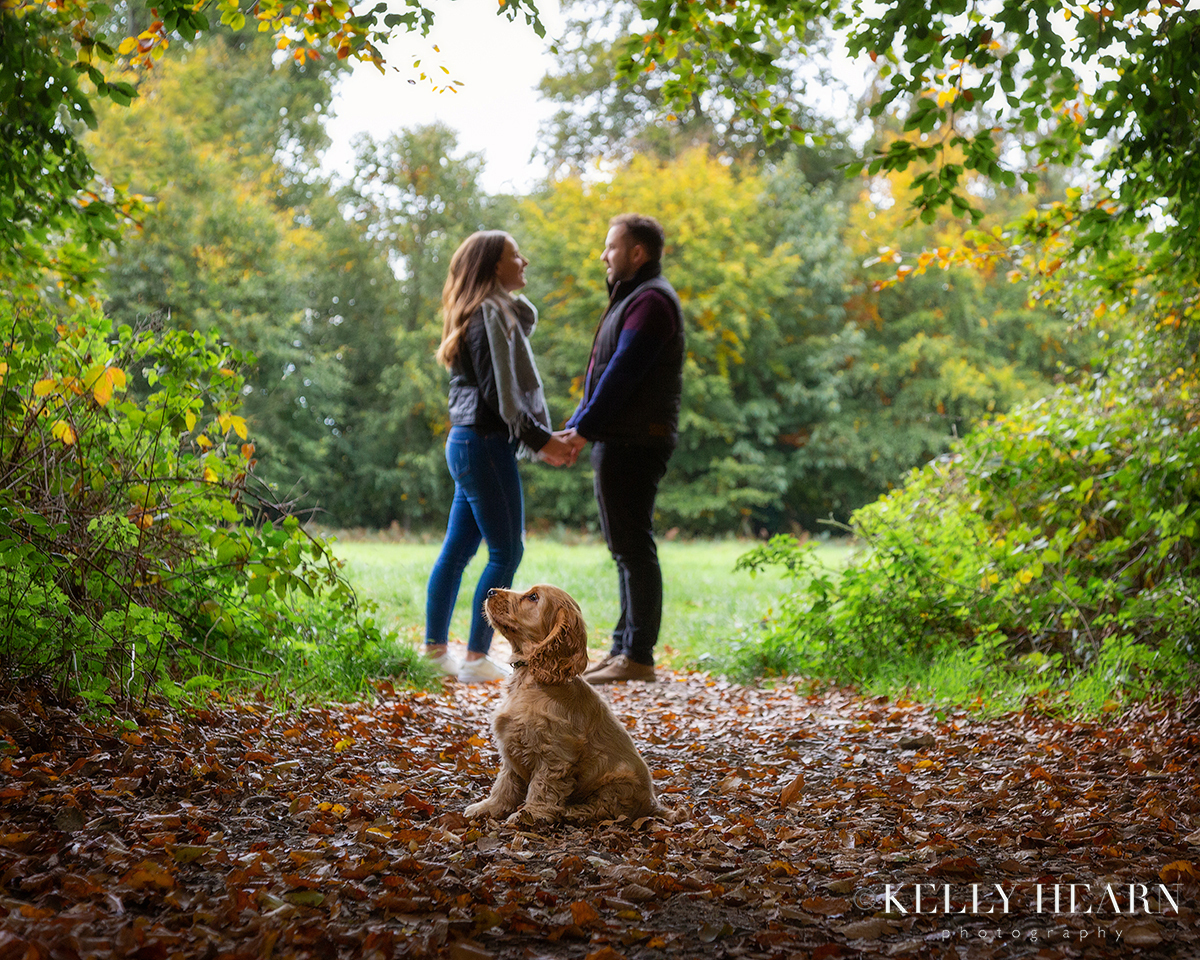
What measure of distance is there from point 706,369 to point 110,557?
19171 millimetres

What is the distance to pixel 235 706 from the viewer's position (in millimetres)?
4082

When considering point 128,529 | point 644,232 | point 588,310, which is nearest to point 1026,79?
point 644,232

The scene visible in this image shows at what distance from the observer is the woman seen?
5.29m

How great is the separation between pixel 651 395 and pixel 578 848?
3.09 m

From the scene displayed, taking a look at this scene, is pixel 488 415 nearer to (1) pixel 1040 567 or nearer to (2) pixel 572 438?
(2) pixel 572 438

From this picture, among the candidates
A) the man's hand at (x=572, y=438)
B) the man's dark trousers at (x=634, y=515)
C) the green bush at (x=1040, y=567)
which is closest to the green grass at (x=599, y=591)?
the man's dark trousers at (x=634, y=515)

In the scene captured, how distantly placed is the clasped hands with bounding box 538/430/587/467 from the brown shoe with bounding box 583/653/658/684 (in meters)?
1.30

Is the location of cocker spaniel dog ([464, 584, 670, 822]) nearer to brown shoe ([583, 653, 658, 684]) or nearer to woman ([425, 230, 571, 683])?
woman ([425, 230, 571, 683])

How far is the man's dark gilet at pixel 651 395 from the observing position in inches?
214

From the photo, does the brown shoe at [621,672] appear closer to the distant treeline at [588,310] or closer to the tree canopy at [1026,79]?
the tree canopy at [1026,79]

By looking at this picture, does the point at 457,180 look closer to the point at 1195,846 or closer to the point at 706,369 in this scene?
the point at 706,369

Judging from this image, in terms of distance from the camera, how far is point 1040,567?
5.23 meters

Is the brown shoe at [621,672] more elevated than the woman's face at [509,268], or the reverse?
→ the woman's face at [509,268]

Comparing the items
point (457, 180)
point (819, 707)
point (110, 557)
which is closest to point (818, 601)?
point (819, 707)
